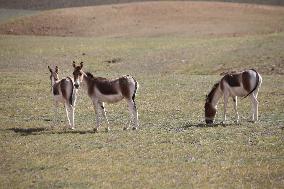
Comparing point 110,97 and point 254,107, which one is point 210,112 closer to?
point 254,107

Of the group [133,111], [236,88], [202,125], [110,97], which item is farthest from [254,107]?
[110,97]

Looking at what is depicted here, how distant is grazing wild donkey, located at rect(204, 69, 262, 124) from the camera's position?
2362 cm

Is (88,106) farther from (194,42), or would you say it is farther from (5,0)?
(5,0)

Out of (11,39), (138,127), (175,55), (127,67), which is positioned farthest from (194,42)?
(138,127)

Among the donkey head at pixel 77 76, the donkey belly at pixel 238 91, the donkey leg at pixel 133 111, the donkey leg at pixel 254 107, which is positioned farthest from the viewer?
the donkey leg at pixel 254 107

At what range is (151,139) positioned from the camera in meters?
20.7

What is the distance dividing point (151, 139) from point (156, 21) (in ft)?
204

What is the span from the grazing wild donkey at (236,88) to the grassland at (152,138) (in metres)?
0.82

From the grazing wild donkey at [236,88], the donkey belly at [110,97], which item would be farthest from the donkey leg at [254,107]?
the donkey belly at [110,97]

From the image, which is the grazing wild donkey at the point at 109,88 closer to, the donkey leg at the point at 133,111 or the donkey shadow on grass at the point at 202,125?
the donkey leg at the point at 133,111

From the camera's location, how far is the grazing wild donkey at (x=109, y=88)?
22078 millimetres

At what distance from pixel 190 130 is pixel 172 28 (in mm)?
54136

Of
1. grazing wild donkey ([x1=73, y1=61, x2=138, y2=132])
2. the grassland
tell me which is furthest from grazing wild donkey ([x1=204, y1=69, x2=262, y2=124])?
grazing wild donkey ([x1=73, y1=61, x2=138, y2=132])

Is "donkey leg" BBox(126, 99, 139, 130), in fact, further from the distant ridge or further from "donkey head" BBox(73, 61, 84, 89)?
the distant ridge
